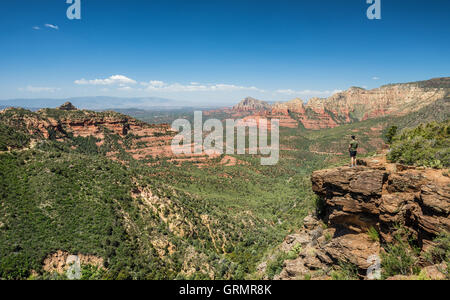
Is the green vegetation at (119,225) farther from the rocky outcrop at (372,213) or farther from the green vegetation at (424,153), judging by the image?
the green vegetation at (424,153)

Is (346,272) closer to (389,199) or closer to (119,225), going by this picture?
(389,199)

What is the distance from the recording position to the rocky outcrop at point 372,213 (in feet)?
33.1

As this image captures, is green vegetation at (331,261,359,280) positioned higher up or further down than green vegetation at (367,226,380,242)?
further down

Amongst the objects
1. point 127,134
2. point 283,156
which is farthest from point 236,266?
point 283,156

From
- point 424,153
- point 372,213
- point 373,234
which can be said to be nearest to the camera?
point 373,234

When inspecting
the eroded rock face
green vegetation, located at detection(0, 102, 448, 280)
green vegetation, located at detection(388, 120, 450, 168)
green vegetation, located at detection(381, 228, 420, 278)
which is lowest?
green vegetation, located at detection(0, 102, 448, 280)

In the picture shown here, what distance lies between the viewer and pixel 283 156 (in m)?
126

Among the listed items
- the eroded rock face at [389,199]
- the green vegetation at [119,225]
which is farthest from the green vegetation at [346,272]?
the eroded rock face at [389,199]

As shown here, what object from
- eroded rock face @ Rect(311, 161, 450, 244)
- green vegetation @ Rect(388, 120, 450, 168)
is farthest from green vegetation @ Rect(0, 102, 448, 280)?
green vegetation @ Rect(388, 120, 450, 168)

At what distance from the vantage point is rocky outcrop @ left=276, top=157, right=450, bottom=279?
10094mm

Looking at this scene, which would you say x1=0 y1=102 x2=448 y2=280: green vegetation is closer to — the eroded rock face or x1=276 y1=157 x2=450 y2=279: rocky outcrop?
x1=276 y1=157 x2=450 y2=279: rocky outcrop

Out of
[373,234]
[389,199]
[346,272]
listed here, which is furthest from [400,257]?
[389,199]

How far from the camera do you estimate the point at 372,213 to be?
12.9 m

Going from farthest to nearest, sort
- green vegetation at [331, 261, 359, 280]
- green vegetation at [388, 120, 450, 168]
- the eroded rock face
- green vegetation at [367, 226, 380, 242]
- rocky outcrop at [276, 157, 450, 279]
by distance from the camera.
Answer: green vegetation at [388, 120, 450, 168] < green vegetation at [367, 226, 380, 242] < green vegetation at [331, 261, 359, 280] < rocky outcrop at [276, 157, 450, 279] < the eroded rock face
